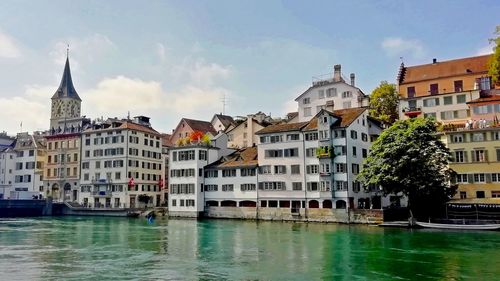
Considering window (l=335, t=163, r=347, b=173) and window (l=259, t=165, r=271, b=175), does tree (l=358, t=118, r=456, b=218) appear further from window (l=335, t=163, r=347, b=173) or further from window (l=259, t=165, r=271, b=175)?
window (l=259, t=165, r=271, b=175)

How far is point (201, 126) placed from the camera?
106m

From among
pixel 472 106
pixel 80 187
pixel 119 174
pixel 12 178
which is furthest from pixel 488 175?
pixel 12 178

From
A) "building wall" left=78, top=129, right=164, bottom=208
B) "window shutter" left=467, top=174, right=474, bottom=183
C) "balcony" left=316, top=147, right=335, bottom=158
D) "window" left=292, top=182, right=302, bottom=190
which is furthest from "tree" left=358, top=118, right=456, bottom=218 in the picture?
"building wall" left=78, top=129, right=164, bottom=208

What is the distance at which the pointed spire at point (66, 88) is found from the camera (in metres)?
136

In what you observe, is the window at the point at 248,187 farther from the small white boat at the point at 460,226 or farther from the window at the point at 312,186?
the small white boat at the point at 460,226

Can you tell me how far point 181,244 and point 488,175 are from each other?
127 feet

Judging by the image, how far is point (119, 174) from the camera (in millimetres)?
94062

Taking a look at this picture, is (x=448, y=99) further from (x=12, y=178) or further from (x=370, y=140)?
(x=12, y=178)

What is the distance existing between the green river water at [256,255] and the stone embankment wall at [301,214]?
494 cm

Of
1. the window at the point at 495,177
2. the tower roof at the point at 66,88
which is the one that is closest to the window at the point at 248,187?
the window at the point at 495,177

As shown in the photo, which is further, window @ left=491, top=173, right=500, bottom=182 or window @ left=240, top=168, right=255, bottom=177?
window @ left=240, top=168, right=255, bottom=177

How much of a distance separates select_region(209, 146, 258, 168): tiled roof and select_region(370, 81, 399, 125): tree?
22.0 metres

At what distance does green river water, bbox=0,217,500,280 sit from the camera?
2861 centimetres

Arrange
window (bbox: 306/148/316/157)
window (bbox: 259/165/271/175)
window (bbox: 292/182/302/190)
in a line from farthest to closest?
window (bbox: 259/165/271/175), window (bbox: 292/182/302/190), window (bbox: 306/148/316/157)
